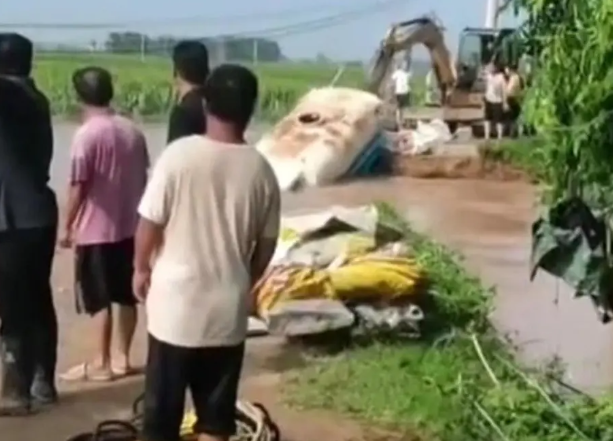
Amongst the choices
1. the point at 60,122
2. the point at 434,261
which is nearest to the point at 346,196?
the point at 434,261

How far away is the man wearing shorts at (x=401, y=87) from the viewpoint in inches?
1254

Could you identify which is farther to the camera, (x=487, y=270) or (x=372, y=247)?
(x=487, y=270)

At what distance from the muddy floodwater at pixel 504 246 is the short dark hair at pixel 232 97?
3.50 meters

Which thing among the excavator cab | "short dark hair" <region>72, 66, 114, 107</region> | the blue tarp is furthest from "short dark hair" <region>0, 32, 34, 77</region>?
the excavator cab

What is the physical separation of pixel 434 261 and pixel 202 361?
15.6 ft

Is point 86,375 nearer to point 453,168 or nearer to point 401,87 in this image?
point 453,168

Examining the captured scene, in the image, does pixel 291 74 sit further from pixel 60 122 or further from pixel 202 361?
pixel 202 361

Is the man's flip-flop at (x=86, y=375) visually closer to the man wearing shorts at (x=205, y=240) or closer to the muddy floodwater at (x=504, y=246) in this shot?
the muddy floodwater at (x=504, y=246)

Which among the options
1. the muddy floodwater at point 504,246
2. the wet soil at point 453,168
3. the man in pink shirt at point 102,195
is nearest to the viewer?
the man in pink shirt at point 102,195

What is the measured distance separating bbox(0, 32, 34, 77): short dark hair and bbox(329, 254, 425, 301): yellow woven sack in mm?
2358

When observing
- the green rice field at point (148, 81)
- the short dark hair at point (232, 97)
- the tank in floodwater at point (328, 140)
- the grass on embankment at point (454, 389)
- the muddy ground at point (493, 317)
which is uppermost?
the short dark hair at point (232, 97)

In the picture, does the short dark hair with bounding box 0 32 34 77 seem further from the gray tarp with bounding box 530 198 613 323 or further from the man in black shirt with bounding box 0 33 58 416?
the gray tarp with bounding box 530 198 613 323

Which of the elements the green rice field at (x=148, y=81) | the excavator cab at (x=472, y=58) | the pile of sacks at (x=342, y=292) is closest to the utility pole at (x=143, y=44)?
the green rice field at (x=148, y=81)

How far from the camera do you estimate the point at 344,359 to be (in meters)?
8.36
